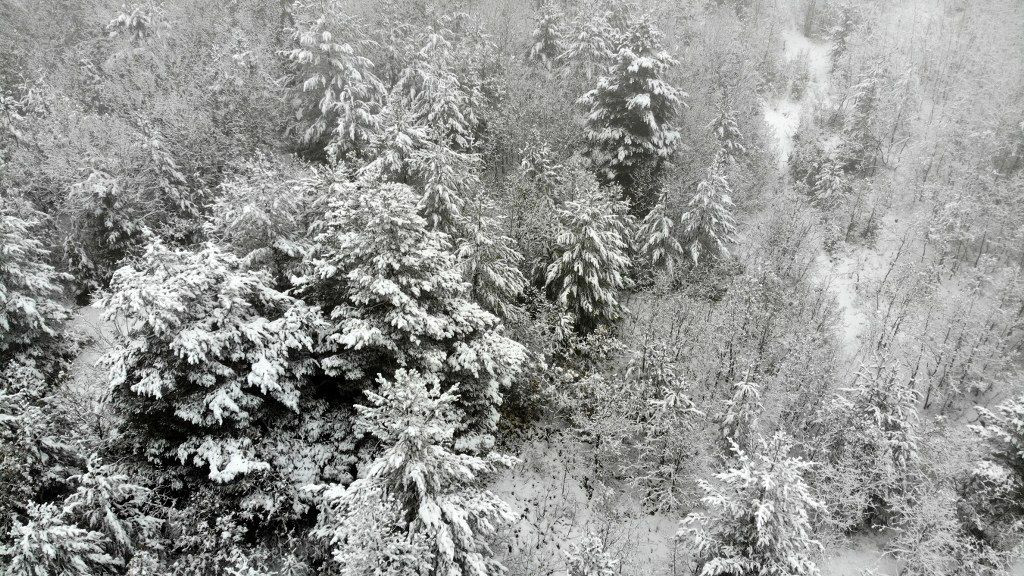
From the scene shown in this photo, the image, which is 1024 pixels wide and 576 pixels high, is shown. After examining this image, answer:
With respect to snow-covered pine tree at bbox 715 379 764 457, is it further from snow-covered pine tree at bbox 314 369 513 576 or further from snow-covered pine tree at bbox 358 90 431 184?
snow-covered pine tree at bbox 358 90 431 184

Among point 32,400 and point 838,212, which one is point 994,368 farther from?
point 32,400

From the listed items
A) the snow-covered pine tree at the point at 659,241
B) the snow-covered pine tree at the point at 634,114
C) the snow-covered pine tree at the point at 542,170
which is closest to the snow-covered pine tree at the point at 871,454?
the snow-covered pine tree at the point at 659,241

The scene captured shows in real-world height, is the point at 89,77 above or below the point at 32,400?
above

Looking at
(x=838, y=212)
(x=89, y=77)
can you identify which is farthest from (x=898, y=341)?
(x=89, y=77)

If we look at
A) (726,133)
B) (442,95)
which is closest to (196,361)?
(442,95)

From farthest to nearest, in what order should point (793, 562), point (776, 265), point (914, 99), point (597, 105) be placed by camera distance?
point (914, 99) < point (776, 265) < point (597, 105) < point (793, 562)

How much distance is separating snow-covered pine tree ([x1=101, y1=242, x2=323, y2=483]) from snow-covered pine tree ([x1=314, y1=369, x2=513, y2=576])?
410 centimetres

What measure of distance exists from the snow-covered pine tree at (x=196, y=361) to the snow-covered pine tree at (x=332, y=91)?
11.2 metres

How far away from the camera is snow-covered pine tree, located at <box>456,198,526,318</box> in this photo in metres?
17.6

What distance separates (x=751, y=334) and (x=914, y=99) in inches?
1158

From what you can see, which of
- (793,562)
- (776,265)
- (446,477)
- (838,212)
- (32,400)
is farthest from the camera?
(838,212)

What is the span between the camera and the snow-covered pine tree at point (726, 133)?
95.0 feet

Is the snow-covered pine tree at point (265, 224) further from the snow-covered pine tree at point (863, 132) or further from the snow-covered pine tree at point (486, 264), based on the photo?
the snow-covered pine tree at point (863, 132)

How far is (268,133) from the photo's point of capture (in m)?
25.7
